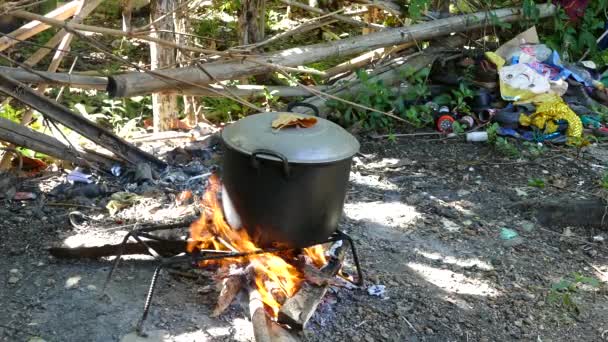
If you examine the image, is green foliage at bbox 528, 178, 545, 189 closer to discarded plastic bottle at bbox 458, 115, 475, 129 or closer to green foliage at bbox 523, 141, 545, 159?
green foliage at bbox 523, 141, 545, 159

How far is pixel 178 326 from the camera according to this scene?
305 cm

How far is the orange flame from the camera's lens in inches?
126

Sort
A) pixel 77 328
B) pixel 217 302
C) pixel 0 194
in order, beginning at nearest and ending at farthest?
pixel 77 328, pixel 217 302, pixel 0 194

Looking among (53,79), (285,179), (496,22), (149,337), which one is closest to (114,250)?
(149,337)

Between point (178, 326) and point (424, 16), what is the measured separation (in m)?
4.08

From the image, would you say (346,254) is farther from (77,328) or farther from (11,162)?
Answer: (11,162)

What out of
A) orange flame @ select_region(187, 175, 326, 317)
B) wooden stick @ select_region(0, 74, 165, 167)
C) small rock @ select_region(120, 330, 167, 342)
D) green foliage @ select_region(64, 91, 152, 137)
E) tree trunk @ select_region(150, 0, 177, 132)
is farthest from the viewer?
green foliage @ select_region(64, 91, 152, 137)

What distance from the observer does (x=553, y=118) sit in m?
5.73

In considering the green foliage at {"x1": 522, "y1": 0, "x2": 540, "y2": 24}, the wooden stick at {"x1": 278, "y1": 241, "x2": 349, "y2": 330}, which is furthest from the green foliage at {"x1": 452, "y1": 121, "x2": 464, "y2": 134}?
the wooden stick at {"x1": 278, "y1": 241, "x2": 349, "y2": 330}

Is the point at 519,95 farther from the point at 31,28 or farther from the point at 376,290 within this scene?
the point at 31,28

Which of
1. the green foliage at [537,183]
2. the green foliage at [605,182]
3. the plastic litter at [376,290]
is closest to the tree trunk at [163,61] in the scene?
the plastic litter at [376,290]

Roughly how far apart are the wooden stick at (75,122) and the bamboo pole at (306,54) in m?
0.39

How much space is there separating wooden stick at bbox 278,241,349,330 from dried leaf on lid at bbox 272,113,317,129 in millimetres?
731

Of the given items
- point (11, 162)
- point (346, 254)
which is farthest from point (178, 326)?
point (11, 162)
